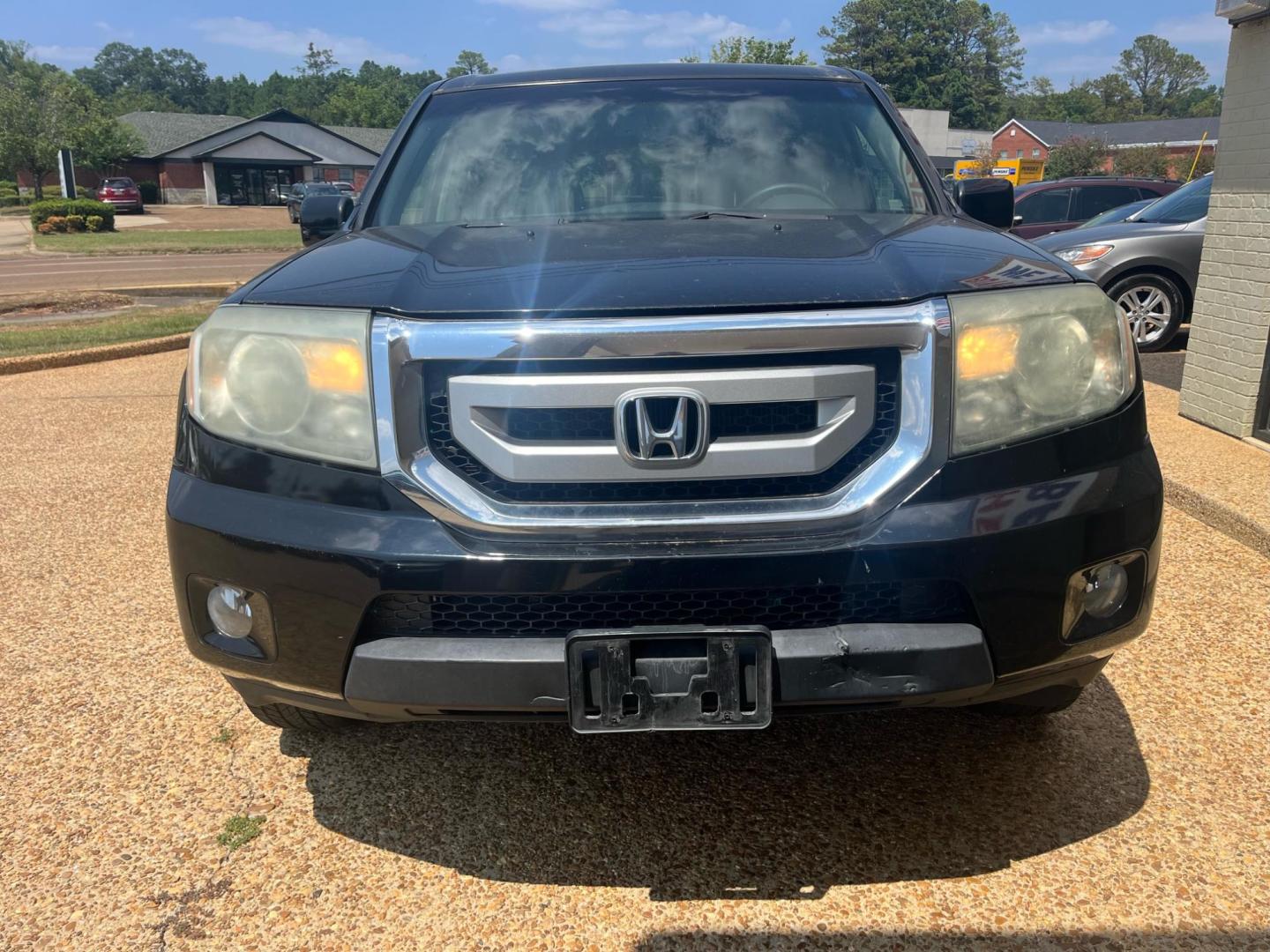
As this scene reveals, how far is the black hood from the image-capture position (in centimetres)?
193

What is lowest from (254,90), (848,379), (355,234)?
(848,379)

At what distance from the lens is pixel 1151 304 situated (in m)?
8.91

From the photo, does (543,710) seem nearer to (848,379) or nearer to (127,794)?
(848,379)

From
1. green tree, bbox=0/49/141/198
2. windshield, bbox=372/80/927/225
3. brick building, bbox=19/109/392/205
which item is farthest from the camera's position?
brick building, bbox=19/109/392/205

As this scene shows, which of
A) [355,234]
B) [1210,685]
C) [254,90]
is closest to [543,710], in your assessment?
[355,234]

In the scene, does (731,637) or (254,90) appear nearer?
(731,637)

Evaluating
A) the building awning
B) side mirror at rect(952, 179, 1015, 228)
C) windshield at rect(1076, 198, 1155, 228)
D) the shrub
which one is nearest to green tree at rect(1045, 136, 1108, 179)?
the shrub

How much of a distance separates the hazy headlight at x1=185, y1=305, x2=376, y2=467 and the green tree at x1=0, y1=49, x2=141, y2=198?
210 ft

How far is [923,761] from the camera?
262cm

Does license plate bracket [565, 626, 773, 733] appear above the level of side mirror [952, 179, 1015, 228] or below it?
below

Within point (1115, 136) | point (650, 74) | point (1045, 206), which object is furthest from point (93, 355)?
point (1115, 136)

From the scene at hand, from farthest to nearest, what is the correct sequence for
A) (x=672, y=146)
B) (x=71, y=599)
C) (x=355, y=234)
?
1. (x=71, y=599)
2. (x=672, y=146)
3. (x=355, y=234)

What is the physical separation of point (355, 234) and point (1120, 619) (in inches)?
82.6

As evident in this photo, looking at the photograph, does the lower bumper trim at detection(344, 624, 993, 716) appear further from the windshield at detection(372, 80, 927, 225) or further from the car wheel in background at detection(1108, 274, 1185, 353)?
the car wheel in background at detection(1108, 274, 1185, 353)
